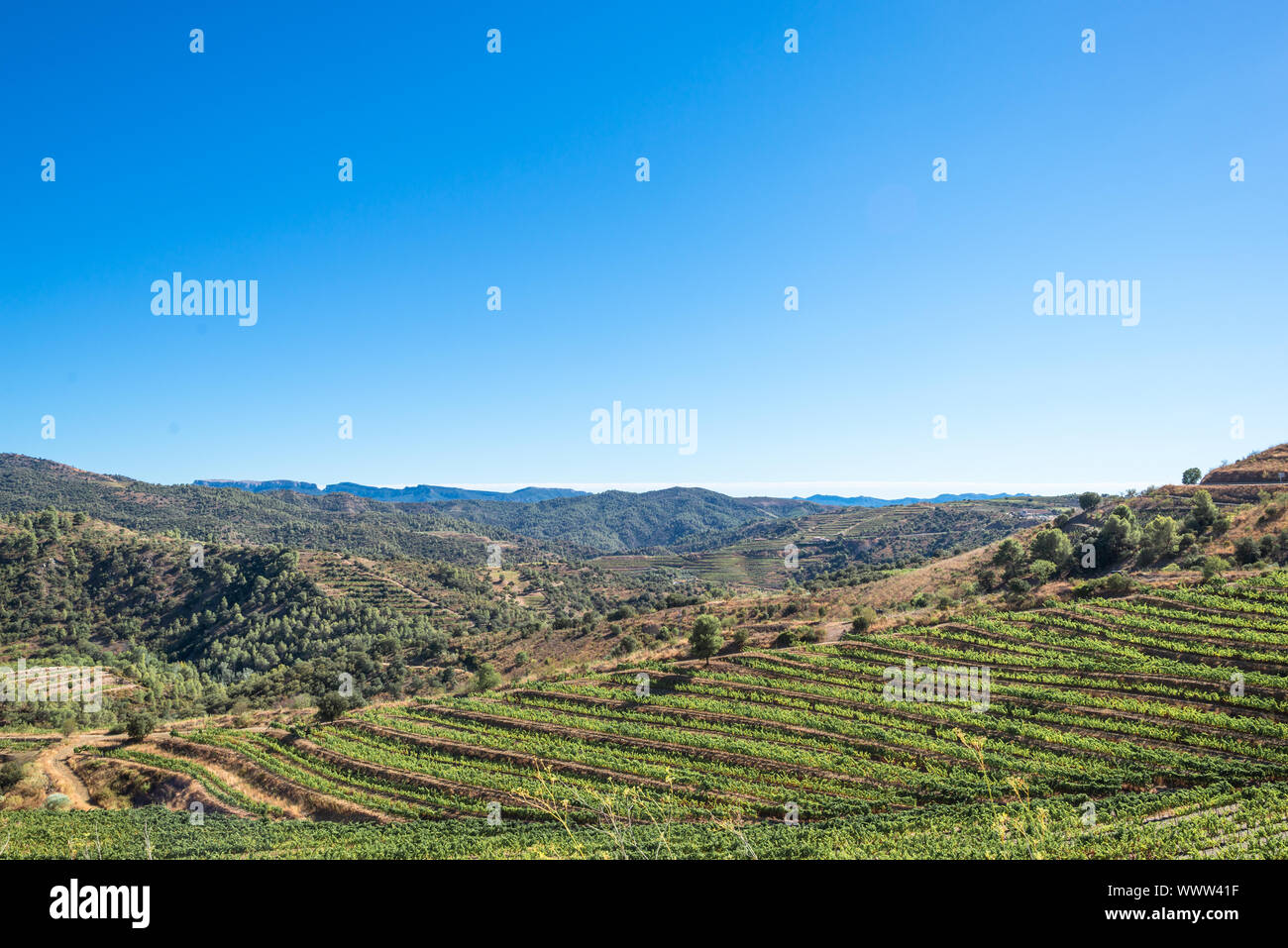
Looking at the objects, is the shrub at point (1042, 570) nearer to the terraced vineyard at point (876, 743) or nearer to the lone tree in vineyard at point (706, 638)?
the terraced vineyard at point (876, 743)

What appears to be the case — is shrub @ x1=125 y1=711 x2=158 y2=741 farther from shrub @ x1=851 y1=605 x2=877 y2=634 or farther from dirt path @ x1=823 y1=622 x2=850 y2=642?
shrub @ x1=851 y1=605 x2=877 y2=634

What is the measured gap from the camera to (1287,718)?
86.7 ft

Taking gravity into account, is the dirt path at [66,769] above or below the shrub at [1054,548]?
below

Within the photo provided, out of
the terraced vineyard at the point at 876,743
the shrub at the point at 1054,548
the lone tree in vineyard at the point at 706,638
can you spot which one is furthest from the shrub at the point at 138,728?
the shrub at the point at 1054,548

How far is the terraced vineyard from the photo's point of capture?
22.6 m

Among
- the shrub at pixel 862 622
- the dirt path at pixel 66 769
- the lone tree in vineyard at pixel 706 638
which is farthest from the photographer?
the shrub at pixel 862 622

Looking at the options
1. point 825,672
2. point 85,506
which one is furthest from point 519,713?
point 85,506

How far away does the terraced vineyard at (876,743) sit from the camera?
22.6 meters

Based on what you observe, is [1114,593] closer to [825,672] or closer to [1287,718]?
[1287,718]

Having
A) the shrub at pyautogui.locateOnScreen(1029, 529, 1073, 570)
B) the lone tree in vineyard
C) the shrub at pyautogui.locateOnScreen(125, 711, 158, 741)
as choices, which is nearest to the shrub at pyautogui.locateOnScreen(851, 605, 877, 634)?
the lone tree in vineyard

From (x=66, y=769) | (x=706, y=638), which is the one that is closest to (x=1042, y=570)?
(x=706, y=638)
